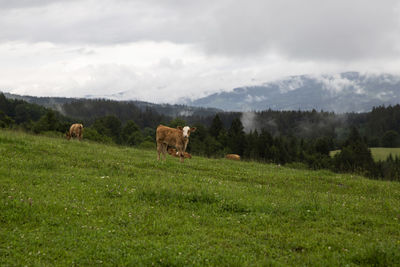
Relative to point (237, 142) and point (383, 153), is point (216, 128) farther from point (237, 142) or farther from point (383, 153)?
point (383, 153)

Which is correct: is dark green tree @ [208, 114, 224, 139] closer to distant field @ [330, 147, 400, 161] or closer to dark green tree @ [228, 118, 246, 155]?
dark green tree @ [228, 118, 246, 155]

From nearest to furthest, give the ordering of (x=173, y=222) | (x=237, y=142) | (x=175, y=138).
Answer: (x=173, y=222), (x=175, y=138), (x=237, y=142)

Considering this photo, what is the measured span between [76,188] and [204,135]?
83.3m

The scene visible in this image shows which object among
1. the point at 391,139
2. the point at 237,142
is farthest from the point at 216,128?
the point at 391,139

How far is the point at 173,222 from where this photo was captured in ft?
31.4

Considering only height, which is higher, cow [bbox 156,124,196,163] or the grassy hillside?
cow [bbox 156,124,196,163]

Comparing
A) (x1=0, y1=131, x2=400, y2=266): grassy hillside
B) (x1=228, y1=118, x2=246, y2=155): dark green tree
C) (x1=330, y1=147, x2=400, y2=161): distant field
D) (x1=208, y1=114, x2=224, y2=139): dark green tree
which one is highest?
(x1=208, y1=114, x2=224, y2=139): dark green tree

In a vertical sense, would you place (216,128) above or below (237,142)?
above

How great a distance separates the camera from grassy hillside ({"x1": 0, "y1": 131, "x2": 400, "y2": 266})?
7461 mm

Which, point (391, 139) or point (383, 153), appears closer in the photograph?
point (383, 153)

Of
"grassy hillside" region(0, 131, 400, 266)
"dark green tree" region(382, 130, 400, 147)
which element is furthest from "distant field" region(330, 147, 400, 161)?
"grassy hillside" region(0, 131, 400, 266)

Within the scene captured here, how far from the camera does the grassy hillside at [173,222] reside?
746 centimetres

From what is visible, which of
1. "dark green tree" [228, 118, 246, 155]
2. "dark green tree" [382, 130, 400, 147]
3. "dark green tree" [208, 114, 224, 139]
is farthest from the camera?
"dark green tree" [382, 130, 400, 147]

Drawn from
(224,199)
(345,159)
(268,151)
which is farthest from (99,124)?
(224,199)
